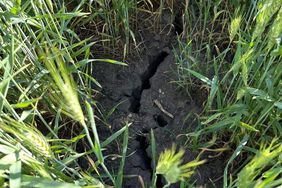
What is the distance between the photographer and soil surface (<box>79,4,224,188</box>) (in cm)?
139

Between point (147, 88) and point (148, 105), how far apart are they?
9 cm

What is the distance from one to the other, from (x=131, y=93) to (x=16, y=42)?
0.54 m

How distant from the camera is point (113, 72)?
1.62 meters

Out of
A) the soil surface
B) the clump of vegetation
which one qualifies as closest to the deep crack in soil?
the soil surface

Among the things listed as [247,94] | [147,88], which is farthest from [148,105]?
[247,94]

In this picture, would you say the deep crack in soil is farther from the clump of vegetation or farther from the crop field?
the clump of vegetation

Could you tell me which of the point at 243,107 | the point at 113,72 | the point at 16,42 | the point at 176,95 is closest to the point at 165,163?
the point at 243,107

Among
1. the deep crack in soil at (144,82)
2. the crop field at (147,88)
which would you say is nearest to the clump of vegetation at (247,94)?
the crop field at (147,88)

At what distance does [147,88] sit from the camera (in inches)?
62.9

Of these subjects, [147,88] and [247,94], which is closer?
[247,94]

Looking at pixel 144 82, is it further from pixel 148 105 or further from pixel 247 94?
pixel 247 94

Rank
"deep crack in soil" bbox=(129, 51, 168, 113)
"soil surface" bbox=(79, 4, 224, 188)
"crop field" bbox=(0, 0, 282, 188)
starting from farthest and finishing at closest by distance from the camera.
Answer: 1. "deep crack in soil" bbox=(129, 51, 168, 113)
2. "soil surface" bbox=(79, 4, 224, 188)
3. "crop field" bbox=(0, 0, 282, 188)

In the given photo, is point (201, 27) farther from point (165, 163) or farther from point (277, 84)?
point (165, 163)

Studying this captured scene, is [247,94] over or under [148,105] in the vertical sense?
over
